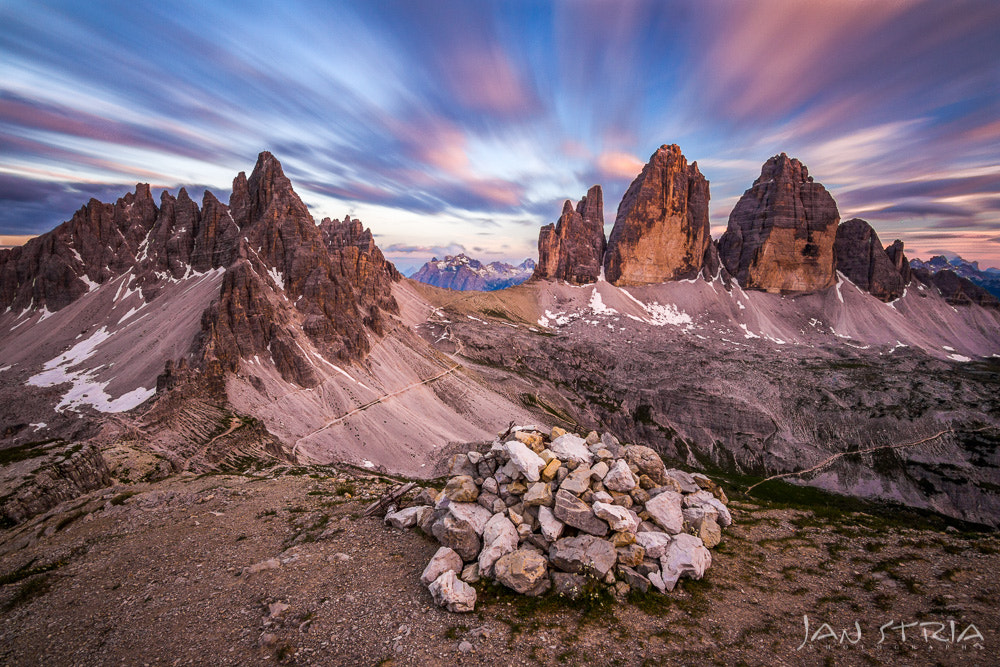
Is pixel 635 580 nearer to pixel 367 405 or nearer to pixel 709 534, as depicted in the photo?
pixel 709 534

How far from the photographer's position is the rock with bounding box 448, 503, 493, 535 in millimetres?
18609

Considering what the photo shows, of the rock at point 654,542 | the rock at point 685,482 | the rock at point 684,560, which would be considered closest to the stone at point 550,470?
the rock at point 654,542

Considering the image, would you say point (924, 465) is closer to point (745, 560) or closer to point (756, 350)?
point (756, 350)

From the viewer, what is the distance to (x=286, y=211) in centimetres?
11481

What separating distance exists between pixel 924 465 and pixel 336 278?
15261 centimetres

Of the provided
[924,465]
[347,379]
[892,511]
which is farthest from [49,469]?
[924,465]

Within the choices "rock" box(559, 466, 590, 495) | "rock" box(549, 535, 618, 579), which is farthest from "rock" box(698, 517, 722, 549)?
"rock" box(559, 466, 590, 495)

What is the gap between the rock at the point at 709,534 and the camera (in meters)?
20.5

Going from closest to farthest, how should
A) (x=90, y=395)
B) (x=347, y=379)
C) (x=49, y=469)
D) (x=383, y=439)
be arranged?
1. (x=49, y=469)
2. (x=90, y=395)
3. (x=383, y=439)
4. (x=347, y=379)

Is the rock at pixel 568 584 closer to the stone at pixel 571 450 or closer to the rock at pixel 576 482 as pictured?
the rock at pixel 576 482

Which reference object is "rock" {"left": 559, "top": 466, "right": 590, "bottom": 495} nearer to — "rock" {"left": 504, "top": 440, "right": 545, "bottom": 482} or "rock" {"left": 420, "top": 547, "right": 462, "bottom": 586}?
"rock" {"left": 504, "top": 440, "right": 545, "bottom": 482}

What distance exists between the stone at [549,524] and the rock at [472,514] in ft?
8.95

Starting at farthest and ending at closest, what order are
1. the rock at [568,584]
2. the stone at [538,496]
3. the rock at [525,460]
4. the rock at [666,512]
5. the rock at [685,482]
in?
the rock at [685,482]
the rock at [525,460]
the rock at [666,512]
the stone at [538,496]
the rock at [568,584]

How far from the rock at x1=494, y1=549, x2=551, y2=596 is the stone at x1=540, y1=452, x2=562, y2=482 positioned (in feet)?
13.3
